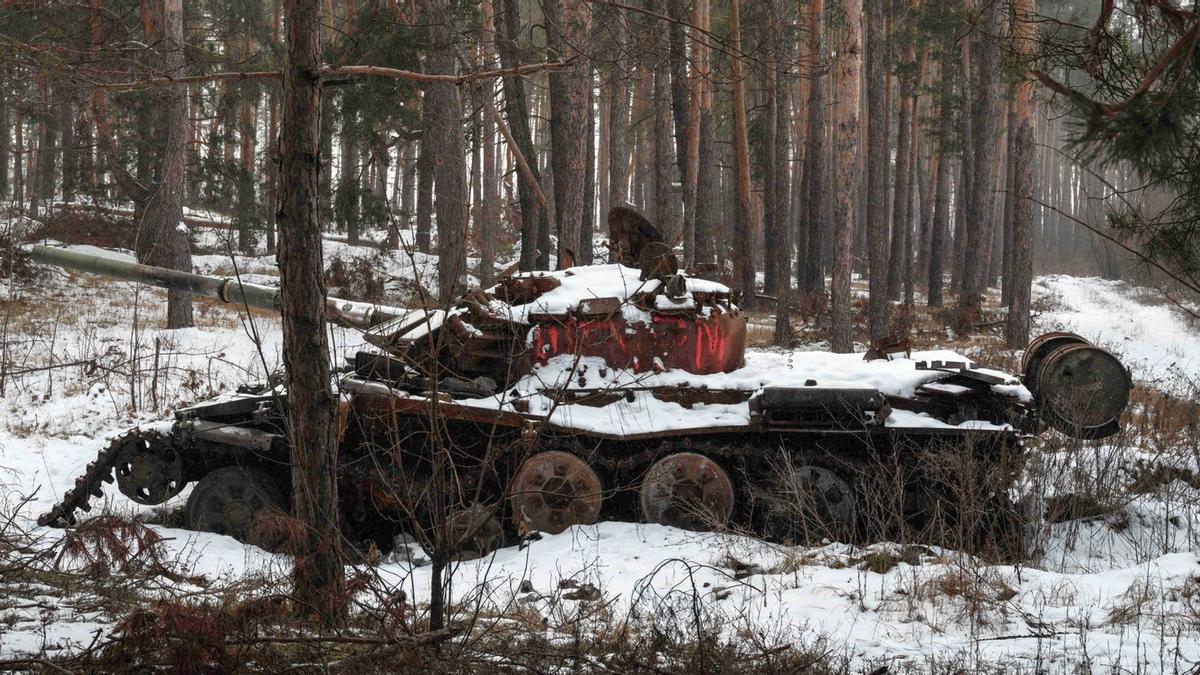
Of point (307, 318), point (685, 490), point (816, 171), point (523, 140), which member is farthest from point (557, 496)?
point (816, 171)

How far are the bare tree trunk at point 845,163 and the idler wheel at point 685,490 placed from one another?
330 inches

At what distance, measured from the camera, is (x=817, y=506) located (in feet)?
25.3

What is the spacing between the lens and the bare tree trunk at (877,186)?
17391mm

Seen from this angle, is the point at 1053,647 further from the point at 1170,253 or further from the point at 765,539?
the point at 765,539

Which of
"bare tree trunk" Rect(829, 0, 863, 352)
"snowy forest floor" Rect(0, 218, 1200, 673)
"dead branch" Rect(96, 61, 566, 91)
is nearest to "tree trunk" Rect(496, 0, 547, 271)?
"bare tree trunk" Rect(829, 0, 863, 352)

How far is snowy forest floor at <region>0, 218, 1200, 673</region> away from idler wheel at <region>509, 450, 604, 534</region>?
0.42ft

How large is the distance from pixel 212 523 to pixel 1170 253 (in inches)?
265

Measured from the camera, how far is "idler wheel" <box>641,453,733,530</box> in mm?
7680

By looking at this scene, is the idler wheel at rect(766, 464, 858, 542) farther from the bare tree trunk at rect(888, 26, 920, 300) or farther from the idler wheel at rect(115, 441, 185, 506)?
the bare tree trunk at rect(888, 26, 920, 300)

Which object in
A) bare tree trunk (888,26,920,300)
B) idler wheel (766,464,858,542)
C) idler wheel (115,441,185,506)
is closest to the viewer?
idler wheel (766,464,858,542)

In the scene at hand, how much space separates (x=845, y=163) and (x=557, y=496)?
360 inches

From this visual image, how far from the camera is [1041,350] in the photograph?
791 cm

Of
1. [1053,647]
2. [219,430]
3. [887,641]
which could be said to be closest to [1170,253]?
[1053,647]

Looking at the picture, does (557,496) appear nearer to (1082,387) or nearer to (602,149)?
(1082,387)
